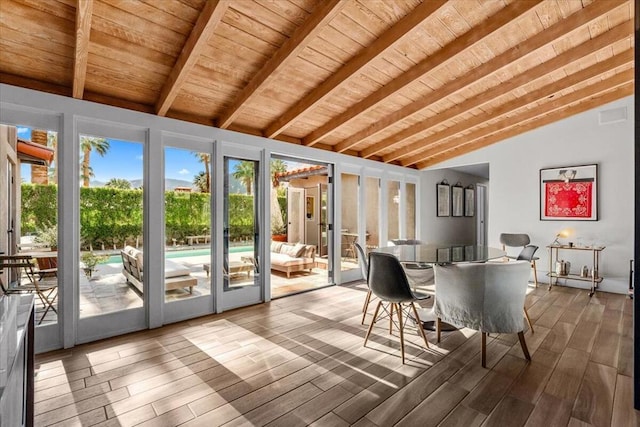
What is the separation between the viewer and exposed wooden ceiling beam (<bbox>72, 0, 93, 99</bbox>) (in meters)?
1.95

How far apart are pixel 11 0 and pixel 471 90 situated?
14.4 ft

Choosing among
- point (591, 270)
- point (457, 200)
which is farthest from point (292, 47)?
point (457, 200)

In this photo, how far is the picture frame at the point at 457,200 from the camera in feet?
27.3

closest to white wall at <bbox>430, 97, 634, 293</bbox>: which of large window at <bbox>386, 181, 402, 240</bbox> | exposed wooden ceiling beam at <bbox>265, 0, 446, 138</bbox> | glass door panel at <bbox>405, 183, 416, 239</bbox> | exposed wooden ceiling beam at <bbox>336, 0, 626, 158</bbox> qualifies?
glass door panel at <bbox>405, 183, 416, 239</bbox>

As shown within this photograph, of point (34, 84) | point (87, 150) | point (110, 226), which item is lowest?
point (110, 226)

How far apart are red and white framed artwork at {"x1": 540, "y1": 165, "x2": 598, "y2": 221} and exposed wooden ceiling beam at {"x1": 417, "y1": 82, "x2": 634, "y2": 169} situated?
2.75ft

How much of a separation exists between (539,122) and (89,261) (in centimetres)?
686

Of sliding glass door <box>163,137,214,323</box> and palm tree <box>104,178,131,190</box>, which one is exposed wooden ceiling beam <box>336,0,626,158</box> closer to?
sliding glass door <box>163,137,214,323</box>

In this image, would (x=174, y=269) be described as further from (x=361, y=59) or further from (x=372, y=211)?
(x=372, y=211)

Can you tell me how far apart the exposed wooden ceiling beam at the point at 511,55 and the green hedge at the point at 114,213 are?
261 centimetres

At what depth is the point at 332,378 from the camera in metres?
2.43

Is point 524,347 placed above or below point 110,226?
below

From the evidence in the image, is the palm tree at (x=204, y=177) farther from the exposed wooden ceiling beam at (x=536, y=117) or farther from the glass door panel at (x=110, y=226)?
the exposed wooden ceiling beam at (x=536, y=117)

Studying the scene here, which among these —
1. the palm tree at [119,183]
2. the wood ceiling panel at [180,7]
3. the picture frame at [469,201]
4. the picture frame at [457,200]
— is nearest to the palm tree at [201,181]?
the palm tree at [119,183]
